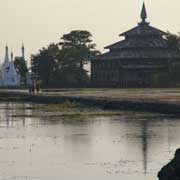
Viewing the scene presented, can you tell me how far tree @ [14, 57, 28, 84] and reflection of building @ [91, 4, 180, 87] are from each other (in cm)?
2445

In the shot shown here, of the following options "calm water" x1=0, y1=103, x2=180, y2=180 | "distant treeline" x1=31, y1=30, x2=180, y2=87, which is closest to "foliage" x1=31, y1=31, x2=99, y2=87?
"distant treeline" x1=31, y1=30, x2=180, y2=87

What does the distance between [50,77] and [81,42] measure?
44.8 ft

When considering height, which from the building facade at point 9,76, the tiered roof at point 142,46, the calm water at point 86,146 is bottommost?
A: the calm water at point 86,146

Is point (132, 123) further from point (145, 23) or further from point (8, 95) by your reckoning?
point (145, 23)

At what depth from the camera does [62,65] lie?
120938 mm

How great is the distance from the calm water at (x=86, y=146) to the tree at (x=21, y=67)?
87575 millimetres

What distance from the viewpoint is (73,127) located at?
48.2m

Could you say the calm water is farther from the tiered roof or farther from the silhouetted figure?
the tiered roof

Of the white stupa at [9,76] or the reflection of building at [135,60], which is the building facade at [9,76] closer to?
the white stupa at [9,76]

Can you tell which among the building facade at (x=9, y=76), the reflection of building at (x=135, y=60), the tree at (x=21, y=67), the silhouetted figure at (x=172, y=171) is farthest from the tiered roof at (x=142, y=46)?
the silhouetted figure at (x=172, y=171)

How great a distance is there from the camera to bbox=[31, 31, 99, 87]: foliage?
119 meters

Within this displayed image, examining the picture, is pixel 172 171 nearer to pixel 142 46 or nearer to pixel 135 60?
pixel 135 60

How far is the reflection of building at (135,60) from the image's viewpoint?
113375 mm

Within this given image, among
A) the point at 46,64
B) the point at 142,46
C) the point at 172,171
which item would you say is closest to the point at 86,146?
the point at 172,171
